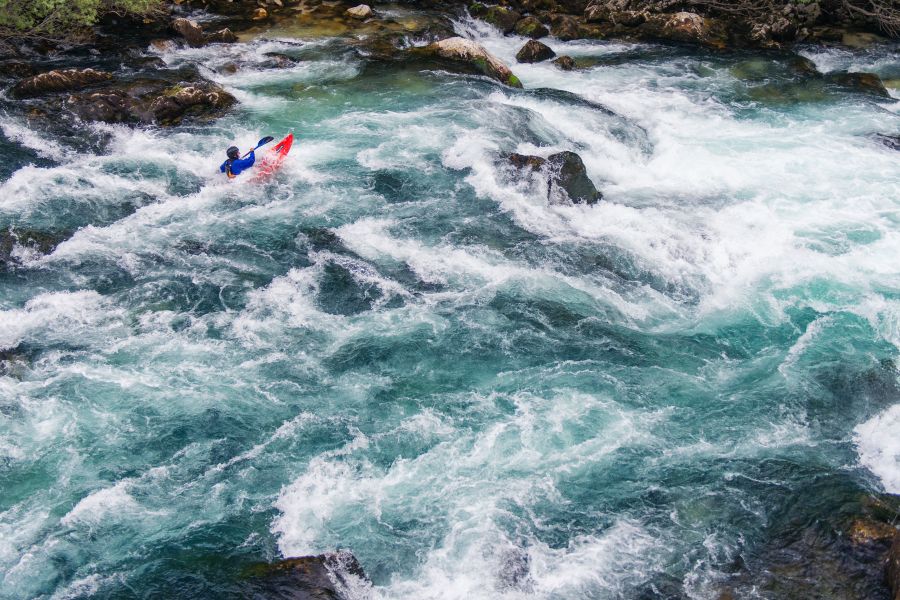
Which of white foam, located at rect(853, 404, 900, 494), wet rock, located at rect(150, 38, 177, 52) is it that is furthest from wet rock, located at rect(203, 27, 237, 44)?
white foam, located at rect(853, 404, 900, 494)

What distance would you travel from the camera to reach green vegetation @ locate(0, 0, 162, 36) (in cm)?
1616

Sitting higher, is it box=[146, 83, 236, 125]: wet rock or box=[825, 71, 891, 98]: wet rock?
box=[825, 71, 891, 98]: wet rock

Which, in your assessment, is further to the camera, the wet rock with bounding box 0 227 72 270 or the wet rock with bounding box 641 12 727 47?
the wet rock with bounding box 641 12 727 47

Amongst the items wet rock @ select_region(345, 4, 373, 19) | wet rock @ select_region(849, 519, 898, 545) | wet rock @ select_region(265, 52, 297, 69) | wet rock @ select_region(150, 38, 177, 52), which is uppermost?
wet rock @ select_region(345, 4, 373, 19)

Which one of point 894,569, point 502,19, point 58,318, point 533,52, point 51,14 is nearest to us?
point 894,569

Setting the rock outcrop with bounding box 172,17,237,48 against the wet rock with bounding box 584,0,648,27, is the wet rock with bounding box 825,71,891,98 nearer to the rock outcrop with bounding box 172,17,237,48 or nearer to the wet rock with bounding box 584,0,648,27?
the wet rock with bounding box 584,0,648,27

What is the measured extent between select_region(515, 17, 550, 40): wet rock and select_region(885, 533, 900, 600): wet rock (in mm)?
16842

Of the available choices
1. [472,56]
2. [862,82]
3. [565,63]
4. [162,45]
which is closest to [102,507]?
[472,56]

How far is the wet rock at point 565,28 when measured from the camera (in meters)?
20.1

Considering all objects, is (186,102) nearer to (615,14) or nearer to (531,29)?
(531,29)

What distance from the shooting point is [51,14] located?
1703cm

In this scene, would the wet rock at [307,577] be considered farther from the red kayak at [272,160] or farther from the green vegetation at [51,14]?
the green vegetation at [51,14]

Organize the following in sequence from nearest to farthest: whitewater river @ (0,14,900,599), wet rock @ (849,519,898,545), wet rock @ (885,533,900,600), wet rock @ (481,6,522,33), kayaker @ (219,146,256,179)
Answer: wet rock @ (885,533,900,600) < wet rock @ (849,519,898,545) < whitewater river @ (0,14,900,599) < kayaker @ (219,146,256,179) < wet rock @ (481,6,522,33)

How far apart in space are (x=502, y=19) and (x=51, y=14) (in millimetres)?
11281
